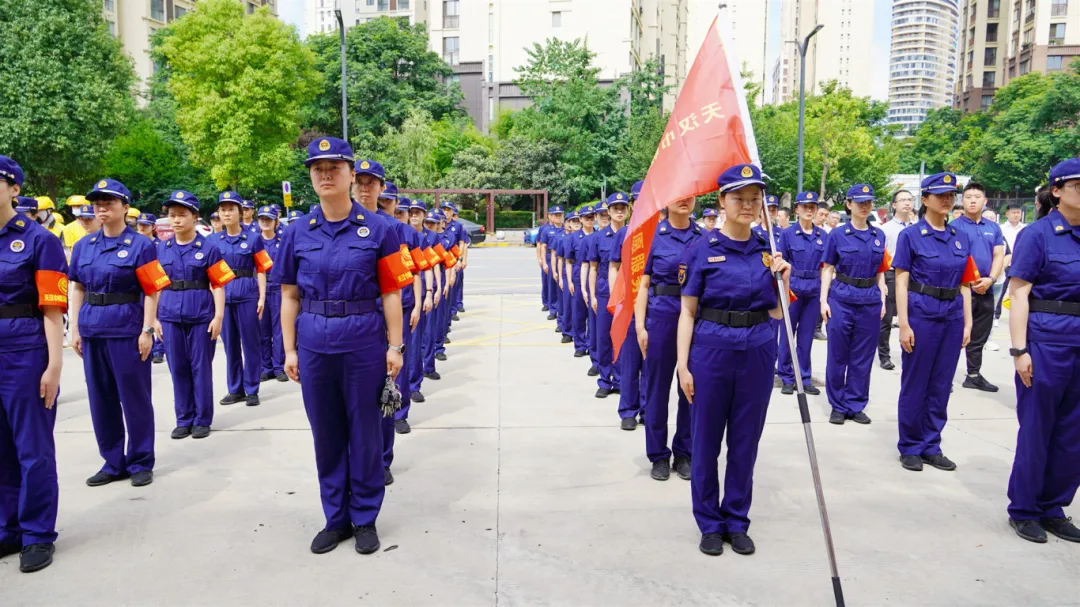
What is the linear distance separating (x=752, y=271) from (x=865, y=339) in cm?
358

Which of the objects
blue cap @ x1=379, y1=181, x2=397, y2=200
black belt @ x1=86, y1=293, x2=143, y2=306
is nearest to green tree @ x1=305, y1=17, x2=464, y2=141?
blue cap @ x1=379, y1=181, x2=397, y2=200

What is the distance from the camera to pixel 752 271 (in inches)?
171

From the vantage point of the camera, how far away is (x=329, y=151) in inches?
168

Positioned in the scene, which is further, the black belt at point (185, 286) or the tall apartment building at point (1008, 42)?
the tall apartment building at point (1008, 42)

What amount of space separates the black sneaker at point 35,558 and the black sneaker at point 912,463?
19.3 ft

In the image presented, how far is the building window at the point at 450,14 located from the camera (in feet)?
214

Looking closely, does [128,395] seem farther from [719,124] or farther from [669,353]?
[719,124]

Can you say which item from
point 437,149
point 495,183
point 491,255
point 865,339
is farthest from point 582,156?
point 865,339

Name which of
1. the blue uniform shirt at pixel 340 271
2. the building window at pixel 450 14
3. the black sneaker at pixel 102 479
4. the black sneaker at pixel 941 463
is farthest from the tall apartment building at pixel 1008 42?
the black sneaker at pixel 102 479

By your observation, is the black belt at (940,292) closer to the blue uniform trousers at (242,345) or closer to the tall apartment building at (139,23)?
the blue uniform trousers at (242,345)

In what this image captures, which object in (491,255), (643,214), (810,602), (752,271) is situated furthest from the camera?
(491,255)

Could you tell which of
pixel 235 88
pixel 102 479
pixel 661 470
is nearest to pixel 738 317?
pixel 661 470

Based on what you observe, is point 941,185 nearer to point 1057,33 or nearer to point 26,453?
point 26,453

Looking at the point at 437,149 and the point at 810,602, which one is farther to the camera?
the point at 437,149
